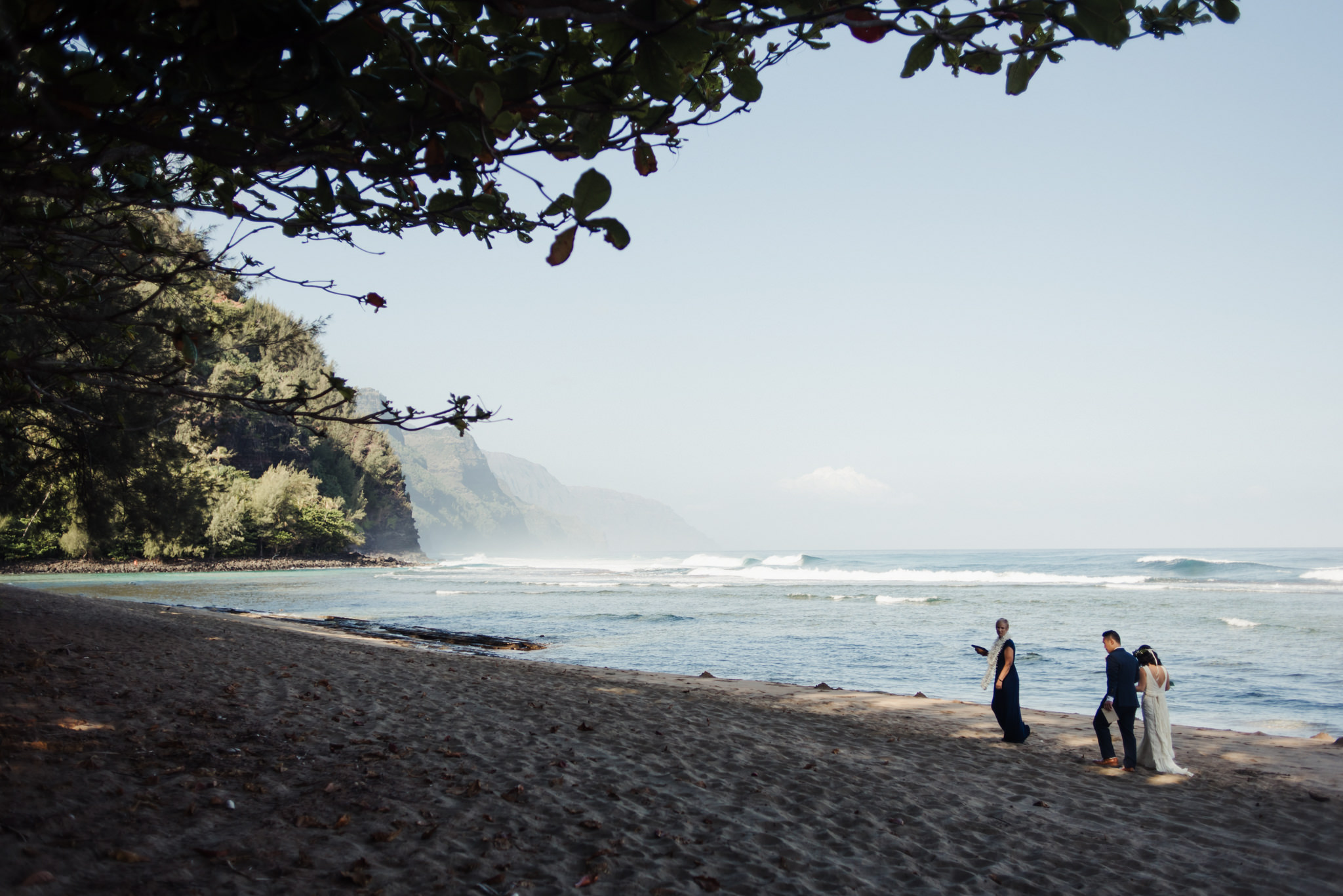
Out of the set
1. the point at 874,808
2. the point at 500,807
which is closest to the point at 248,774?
the point at 500,807

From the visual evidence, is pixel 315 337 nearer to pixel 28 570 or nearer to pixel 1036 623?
pixel 28 570

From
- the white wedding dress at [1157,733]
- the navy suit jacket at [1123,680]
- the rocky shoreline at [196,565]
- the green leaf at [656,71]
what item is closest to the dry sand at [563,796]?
the white wedding dress at [1157,733]

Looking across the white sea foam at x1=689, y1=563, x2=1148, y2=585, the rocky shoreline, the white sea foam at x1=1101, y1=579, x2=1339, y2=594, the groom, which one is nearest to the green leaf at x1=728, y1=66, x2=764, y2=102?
the groom

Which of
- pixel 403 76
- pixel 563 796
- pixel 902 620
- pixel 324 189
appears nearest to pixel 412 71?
pixel 403 76

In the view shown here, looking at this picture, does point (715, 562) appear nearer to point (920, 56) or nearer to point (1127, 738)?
point (1127, 738)

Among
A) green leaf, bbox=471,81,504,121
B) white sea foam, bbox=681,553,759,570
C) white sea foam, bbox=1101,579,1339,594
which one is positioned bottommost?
white sea foam, bbox=681,553,759,570

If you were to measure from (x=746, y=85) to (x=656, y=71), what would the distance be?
621 millimetres

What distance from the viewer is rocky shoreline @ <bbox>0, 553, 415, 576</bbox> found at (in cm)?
3625

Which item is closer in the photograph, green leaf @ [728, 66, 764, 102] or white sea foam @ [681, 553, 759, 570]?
green leaf @ [728, 66, 764, 102]

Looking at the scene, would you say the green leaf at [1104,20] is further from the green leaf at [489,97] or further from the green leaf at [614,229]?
the green leaf at [489,97]

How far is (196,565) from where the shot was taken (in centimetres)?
4319

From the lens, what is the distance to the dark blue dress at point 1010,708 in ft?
26.7

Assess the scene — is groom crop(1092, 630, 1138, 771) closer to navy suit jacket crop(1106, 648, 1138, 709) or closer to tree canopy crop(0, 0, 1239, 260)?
navy suit jacket crop(1106, 648, 1138, 709)

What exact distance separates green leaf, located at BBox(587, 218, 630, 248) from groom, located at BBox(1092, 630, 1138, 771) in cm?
710
